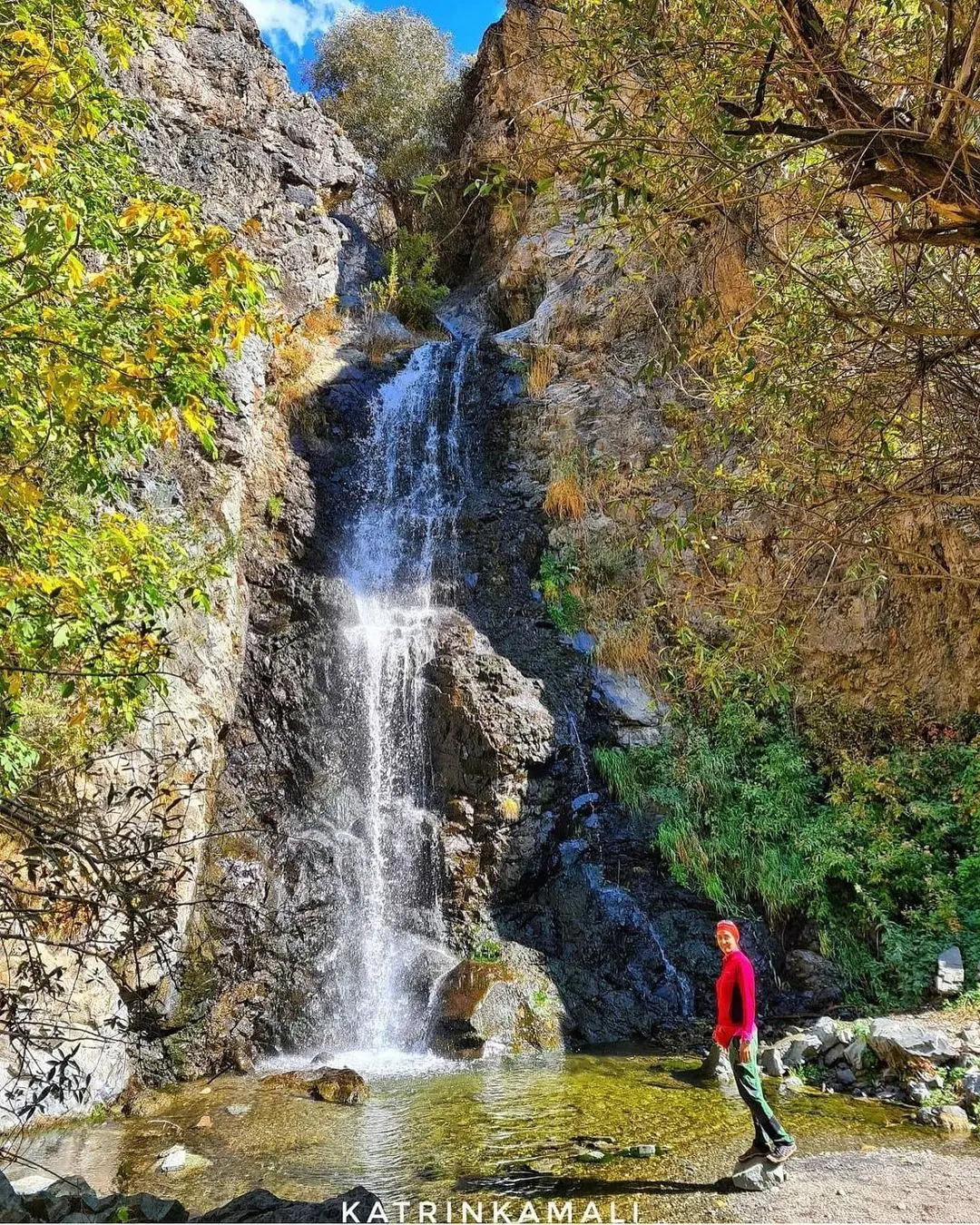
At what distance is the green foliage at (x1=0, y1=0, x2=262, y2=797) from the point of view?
315 centimetres

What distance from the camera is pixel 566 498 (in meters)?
12.8

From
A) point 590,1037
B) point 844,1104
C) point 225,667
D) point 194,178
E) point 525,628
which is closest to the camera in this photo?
point 844,1104

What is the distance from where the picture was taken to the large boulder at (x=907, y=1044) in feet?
20.1

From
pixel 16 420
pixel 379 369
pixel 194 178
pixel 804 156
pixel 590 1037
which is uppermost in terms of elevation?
pixel 194 178

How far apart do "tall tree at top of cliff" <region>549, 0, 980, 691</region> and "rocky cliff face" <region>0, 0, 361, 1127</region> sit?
3381 mm

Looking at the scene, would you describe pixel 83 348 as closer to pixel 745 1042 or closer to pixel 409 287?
pixel 745 1042

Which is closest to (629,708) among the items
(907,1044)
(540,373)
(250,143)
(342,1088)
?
(907,1044)

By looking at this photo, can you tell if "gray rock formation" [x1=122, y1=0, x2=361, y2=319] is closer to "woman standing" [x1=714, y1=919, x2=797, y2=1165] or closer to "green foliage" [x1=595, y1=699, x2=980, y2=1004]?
"green foliage" [x1=595, y1=699, x2=980, y2=1004]

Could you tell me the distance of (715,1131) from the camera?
5434 millimetres

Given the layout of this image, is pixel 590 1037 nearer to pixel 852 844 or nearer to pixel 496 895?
pixel 496 895

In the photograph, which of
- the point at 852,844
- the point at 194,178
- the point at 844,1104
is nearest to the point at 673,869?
the point at 852,844

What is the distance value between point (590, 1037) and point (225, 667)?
594 centimetres

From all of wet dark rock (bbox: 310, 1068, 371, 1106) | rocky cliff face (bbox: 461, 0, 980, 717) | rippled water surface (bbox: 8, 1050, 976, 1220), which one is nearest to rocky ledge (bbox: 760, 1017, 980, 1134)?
rippled water surface (bbox: 8, 1050, 976, 1220)

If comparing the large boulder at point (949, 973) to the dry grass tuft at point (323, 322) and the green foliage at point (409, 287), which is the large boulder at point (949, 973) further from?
the green foliage at point (409, 287)
